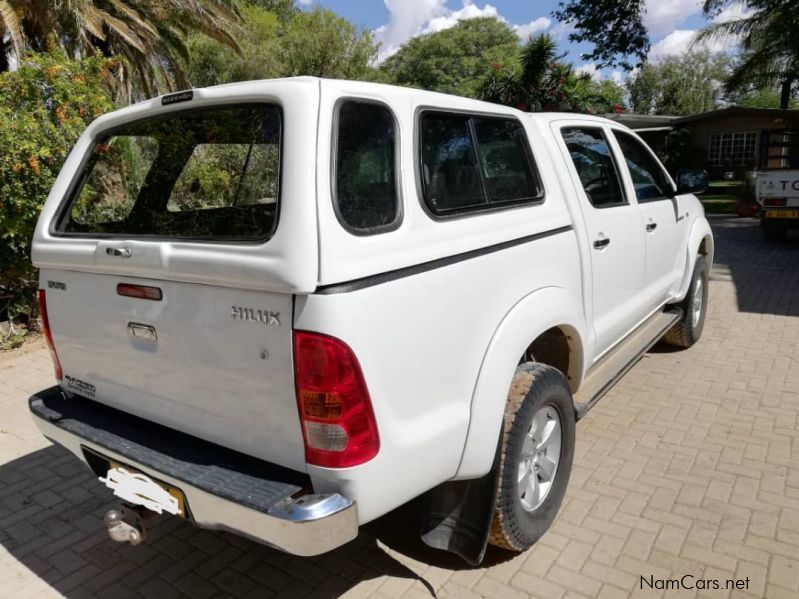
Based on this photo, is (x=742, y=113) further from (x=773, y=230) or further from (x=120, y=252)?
(x=120, y=252)

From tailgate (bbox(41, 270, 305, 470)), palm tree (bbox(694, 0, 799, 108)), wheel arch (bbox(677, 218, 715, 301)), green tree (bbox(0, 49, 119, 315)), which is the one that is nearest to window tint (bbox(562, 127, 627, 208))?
wheel arch (bbox(677, 218, 715, 301))

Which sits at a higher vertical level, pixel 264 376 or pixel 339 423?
pixel 264 376

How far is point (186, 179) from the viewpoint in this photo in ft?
9.86

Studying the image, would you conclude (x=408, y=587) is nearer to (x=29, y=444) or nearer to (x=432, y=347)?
(x=432, y=347)

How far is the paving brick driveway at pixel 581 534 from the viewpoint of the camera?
273 cm

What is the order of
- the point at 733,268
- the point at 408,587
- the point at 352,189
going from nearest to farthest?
1. the point at 352,189
2. the point at 408,587
3. the point at 733,268

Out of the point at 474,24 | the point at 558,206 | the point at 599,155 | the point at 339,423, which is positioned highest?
the point at 474,24

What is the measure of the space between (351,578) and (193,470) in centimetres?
102

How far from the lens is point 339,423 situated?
1.95 meters

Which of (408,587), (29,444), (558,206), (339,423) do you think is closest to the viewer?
(339,423)

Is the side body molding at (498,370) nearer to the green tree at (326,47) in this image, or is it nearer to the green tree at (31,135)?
the green tree at (31,135)

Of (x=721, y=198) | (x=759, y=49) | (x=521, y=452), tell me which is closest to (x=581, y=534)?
(x=521, y=452)

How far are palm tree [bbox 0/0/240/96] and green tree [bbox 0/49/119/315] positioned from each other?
2.78 m

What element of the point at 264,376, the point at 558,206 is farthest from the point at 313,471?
the point at 558,206
